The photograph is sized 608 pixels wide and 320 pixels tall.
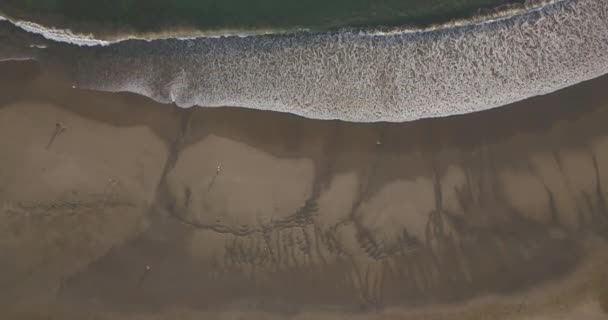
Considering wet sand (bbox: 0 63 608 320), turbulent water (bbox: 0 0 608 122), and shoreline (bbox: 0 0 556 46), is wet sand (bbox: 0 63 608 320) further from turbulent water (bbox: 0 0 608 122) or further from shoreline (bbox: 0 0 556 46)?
shoreline (bbox: 0 0 556 46)

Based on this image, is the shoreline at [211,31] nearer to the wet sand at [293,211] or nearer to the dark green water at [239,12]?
the dark green water at [239,12]

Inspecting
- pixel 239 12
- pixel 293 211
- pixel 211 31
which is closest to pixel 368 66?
pixel 239 12

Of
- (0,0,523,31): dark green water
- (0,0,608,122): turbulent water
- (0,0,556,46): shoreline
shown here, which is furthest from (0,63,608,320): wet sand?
(0,0,523,31): dark green water

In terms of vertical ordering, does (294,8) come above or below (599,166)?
above

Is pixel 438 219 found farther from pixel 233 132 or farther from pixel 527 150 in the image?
pixel 233 132

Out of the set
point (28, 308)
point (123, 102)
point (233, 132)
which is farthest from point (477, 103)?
point (28, 308)

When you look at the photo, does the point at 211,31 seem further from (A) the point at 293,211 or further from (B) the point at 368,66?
(A) the point at 293,211
